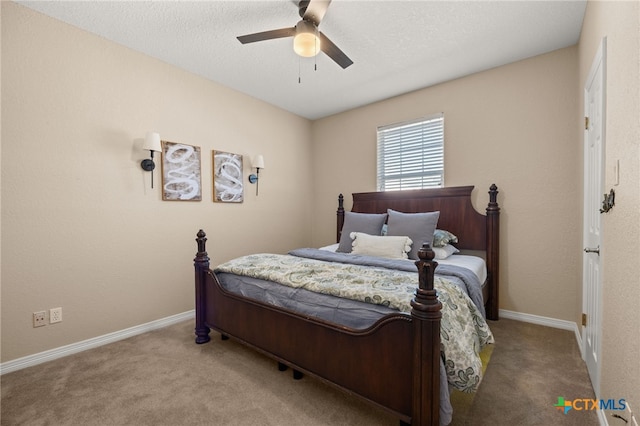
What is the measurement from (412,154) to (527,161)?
1.19 m

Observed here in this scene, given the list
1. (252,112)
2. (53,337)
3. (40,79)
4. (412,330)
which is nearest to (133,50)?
(40,79)

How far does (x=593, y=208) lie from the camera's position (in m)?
1.84

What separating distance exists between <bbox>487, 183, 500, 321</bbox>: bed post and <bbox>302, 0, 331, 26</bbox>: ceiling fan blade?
2287mm

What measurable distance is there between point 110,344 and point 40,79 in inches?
86.3

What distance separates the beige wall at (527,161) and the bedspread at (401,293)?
60.7 inches

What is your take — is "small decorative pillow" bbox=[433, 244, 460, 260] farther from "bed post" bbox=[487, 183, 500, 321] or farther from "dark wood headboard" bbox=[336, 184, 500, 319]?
"bed post" bbox=[487, 183, 500, 321]

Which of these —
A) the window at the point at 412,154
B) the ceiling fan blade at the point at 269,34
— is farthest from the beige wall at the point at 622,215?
the window at the point at 412,154

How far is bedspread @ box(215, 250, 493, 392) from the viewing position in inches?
50.4

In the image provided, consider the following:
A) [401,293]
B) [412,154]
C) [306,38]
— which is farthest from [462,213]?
[306,38]

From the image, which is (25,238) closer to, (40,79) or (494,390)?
(40,79)

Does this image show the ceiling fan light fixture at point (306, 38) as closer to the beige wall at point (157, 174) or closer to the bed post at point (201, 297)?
the beige wall at point (157, 174)

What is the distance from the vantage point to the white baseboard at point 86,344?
6.51 feet

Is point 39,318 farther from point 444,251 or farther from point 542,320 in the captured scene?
point 542,320

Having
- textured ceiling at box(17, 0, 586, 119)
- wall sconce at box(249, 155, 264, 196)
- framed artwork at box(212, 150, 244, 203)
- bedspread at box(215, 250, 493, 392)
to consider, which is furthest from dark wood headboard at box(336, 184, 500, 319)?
framed artwork at box(212, 150, 244, 203)
